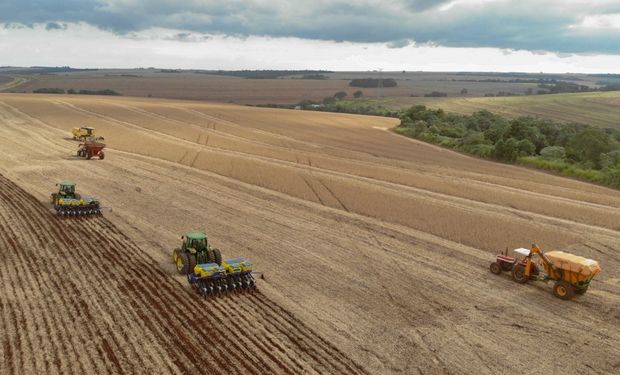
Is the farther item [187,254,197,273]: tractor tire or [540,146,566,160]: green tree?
[540,146,566,160]: green tree

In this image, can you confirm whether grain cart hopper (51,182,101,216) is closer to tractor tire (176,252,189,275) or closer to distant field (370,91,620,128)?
tractor tire (176,252,189,275)

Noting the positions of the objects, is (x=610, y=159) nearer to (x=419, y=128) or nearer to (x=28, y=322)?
(x=419, y=128)

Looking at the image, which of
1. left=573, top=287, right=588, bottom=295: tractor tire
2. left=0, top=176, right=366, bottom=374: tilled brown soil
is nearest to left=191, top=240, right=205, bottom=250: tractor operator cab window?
left=0, top=176, right=366, bottom=374: tilled brown soil

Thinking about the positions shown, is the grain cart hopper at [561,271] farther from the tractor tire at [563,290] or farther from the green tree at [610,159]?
the green tree at [610,159]

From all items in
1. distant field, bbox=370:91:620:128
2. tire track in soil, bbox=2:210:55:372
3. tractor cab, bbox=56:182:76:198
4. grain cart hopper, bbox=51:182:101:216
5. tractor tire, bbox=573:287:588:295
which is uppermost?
distant field, bbox=370:91:620:128

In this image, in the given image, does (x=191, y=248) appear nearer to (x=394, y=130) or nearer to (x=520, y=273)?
(x=520, y=273)

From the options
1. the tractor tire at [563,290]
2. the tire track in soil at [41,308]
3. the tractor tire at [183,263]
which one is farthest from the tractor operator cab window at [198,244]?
the tractor tire at [563,290]
